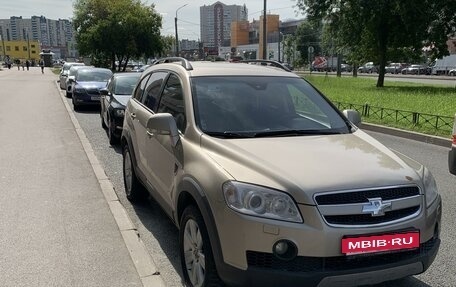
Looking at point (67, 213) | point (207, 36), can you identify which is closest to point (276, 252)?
point (67, 213)

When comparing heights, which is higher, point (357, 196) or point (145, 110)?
point (145, 110)

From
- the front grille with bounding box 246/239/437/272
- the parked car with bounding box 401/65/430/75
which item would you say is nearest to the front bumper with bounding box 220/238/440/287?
the front grille with bounding box 246/239/437/272

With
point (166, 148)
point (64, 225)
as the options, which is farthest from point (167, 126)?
point (64, 225)

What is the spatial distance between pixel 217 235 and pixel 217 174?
395 mm

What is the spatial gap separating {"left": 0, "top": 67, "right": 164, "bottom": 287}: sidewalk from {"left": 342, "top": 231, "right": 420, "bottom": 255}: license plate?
160 cm

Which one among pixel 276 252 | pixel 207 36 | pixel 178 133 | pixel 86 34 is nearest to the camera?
pixel 276 252

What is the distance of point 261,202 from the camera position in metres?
2.89

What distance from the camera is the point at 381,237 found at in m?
2.90

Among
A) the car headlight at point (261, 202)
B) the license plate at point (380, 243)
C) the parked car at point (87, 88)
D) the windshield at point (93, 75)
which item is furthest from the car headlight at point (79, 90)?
the license plate at point (380, 243)

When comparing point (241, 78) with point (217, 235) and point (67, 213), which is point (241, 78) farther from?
point (67, 213)

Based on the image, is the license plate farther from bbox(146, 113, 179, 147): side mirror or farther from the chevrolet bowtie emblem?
bbox(146, 113, 179, 147): side mirror

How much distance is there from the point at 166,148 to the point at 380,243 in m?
2.00

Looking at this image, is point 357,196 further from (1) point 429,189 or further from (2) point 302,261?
(1) point 429,189

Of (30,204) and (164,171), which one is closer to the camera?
(164,171)
